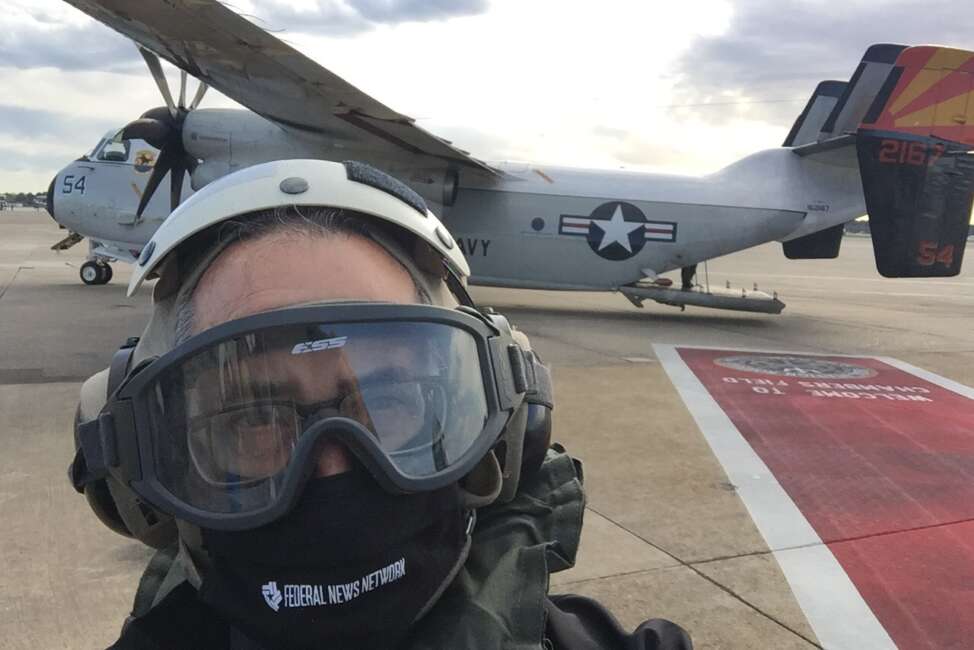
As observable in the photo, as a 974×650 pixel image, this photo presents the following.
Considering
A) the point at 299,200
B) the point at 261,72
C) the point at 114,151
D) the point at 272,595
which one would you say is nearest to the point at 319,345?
the point at 299,200

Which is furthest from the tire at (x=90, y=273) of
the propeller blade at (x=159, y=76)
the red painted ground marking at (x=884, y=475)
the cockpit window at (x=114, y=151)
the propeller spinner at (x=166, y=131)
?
the red painted ground marking at (x=884, y=475)

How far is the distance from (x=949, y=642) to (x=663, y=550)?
127 centimetres

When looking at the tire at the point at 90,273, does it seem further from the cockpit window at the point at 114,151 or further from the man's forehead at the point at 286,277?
the man's forehead at the point at 286,277

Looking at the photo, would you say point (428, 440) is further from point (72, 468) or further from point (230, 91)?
point (230, 91)

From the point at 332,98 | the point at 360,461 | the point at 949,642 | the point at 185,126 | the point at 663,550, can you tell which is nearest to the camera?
the point at 360,461

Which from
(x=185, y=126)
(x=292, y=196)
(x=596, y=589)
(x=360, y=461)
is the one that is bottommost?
(x=596, y=589)

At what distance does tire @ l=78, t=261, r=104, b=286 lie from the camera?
51.3ft

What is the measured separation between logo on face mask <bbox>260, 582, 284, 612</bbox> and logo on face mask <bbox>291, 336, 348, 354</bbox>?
0.37 meters

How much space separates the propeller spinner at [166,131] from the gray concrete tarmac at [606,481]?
218cm

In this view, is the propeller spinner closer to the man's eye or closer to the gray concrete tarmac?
the gray concrete tarmac

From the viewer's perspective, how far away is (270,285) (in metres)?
1.32

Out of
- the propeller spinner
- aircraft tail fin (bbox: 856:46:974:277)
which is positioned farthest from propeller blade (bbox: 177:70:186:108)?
aircraft tail fin (bbox: 856:46:974:277)

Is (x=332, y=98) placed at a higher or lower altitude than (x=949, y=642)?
higher

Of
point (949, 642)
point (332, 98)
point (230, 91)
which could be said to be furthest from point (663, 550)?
point (230, 91)
